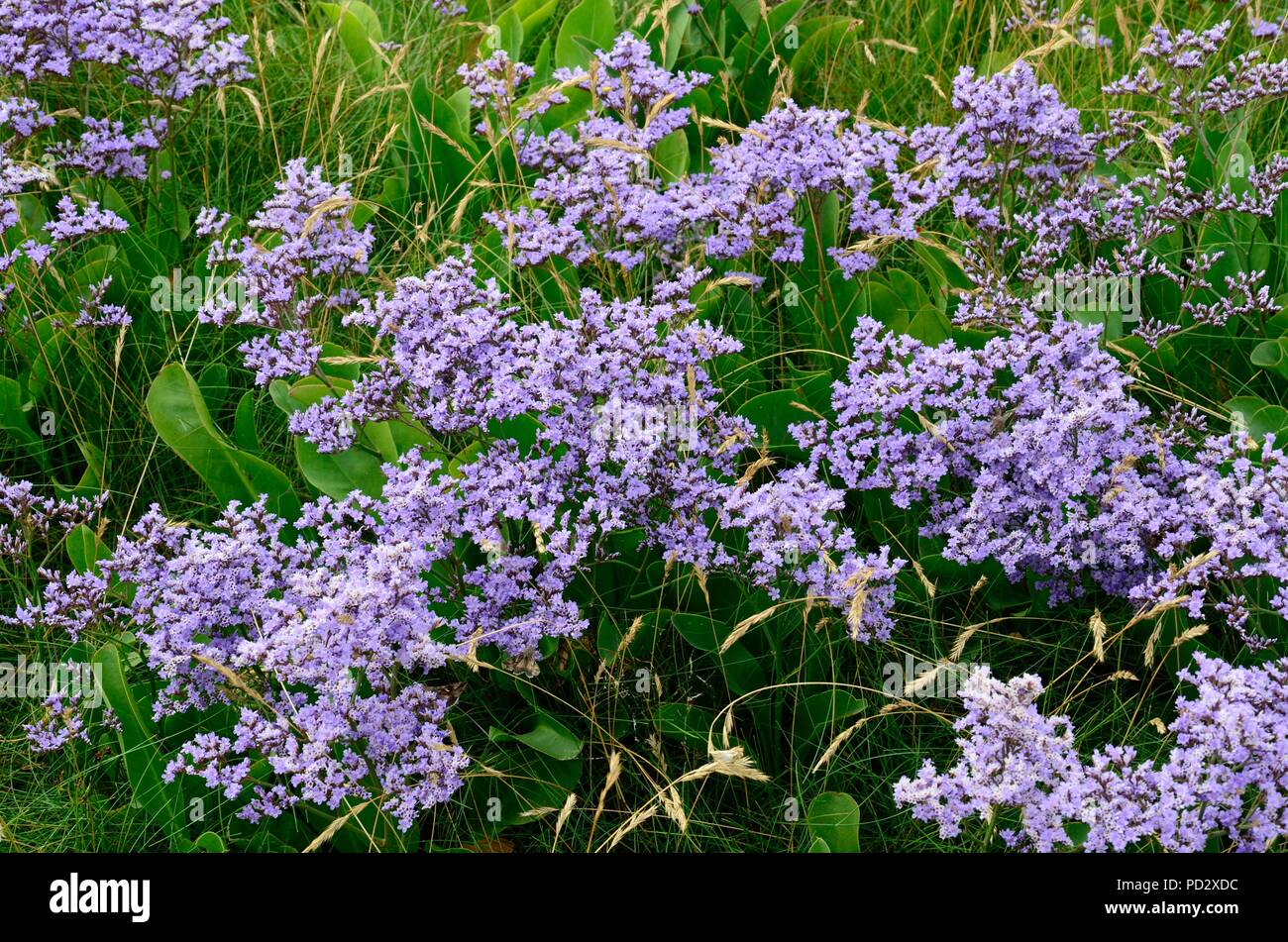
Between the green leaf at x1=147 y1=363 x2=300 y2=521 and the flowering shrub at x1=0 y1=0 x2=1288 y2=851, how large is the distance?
16mm

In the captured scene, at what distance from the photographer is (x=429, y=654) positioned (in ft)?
9.48

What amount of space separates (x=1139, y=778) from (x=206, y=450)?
2.59m

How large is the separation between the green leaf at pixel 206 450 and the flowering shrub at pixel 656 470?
0.02m

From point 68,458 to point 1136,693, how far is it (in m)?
3.35

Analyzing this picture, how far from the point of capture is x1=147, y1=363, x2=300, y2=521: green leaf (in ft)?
12.6

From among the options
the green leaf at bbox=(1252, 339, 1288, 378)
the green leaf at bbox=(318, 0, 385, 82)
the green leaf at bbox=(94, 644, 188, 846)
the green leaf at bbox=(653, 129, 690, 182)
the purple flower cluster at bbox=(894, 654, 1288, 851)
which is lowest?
the green leaf at bbox=(94, 644, 188, 846)

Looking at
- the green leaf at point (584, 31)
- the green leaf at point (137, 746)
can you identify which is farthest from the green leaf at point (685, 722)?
the green leaf at point (584, 31)

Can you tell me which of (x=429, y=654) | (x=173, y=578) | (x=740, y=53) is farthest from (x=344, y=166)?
(x=429, y=654)

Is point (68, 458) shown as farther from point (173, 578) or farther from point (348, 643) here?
point (348, 643)

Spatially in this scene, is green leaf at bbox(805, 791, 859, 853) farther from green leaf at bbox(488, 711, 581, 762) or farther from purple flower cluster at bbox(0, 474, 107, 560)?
purple flower cluster at bbox(0, 474, 107, 560)

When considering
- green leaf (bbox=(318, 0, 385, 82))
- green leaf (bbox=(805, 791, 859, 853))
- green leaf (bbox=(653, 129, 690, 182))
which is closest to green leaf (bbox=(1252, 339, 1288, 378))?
green leaf (bbox=(805, 791, 859, 853))

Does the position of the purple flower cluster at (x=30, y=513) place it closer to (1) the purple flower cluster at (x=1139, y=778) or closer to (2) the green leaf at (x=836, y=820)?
(2) the green leaf at (x=836, y=820)

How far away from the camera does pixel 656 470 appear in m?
3.34

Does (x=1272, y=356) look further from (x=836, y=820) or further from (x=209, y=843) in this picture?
(x=209, y=843)
